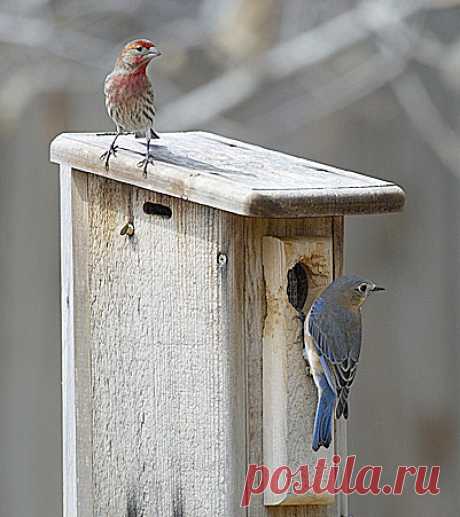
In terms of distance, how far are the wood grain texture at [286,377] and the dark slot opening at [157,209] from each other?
0.29 metres

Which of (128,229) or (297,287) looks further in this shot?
(128,229)

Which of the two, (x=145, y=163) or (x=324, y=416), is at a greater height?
(x=145, y=163)

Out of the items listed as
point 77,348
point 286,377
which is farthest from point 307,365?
point 77,348

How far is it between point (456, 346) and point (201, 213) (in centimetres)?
313

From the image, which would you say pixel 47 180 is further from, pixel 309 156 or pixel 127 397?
pixel 127 397

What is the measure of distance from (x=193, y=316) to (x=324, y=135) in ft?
9.83

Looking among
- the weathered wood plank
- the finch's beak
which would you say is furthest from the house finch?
the weathered wood plank

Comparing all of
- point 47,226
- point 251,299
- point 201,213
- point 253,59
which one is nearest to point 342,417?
point 251,299

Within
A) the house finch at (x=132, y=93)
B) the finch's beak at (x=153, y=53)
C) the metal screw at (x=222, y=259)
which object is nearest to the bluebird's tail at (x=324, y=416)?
the metal screw at (x=222, y=259)

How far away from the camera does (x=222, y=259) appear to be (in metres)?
3.00

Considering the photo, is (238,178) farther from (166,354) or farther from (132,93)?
(132,93)

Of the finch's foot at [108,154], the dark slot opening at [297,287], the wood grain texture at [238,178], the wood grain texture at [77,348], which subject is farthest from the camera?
the wood grain texture at [77,348]

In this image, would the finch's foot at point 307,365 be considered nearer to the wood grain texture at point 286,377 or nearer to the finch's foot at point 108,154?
the wood grain texture at point 286,377

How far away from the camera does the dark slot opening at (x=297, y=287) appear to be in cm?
312
